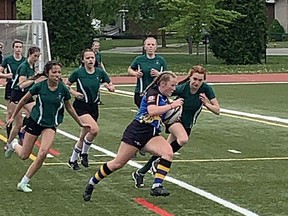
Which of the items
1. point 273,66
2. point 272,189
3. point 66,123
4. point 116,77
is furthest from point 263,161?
point 273,66

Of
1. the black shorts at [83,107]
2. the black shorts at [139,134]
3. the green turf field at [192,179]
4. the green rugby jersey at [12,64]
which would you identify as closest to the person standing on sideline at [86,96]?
the black shorts at [83,107]

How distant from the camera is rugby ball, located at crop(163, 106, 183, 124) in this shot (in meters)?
10.1

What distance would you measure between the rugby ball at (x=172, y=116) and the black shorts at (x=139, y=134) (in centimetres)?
43

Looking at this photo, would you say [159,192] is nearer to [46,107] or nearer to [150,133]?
[150,133]

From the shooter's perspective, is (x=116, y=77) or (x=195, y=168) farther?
(x=116, y=77)

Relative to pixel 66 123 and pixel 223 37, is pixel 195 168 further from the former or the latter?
pixel 223 37

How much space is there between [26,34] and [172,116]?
18.7 meters

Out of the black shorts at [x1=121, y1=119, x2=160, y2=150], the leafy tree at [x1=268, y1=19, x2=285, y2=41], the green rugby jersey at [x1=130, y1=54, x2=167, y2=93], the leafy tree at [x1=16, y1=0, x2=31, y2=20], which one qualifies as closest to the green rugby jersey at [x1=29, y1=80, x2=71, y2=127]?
the black shorts at [x1=121, y1=119, x2=160, y2=150]

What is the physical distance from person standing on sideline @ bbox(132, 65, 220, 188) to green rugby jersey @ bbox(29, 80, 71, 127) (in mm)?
1330

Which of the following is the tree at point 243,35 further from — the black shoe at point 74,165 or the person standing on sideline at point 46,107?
the person standing on sideline at point 46,107

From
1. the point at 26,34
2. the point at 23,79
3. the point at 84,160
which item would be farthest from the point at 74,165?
the point at 26,34

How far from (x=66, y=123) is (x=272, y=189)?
9132 millimetres

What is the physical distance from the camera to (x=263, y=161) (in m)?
12.9

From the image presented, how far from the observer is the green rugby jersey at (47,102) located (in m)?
10.5
